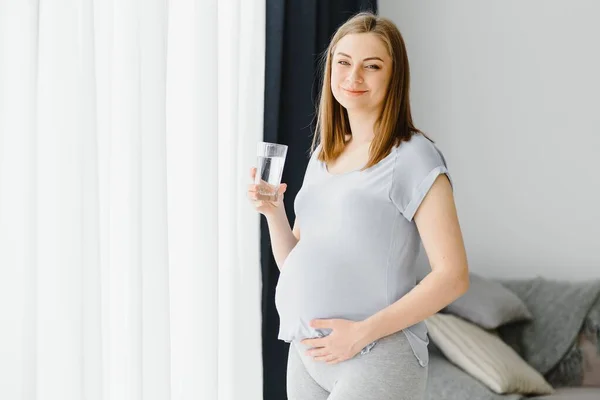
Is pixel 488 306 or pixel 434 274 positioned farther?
pixel 488 306

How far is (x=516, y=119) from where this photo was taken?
3.70 metres

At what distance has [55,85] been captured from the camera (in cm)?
188

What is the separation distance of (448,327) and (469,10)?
163 centimetres

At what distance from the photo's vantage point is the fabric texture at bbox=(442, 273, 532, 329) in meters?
3.05

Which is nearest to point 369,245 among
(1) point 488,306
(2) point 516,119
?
(1) point 488,306

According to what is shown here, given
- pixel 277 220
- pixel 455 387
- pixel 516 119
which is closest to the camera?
pixel 277 220

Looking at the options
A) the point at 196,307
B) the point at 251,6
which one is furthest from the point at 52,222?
the point at 251,6

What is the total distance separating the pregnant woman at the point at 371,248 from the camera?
1.35 meters

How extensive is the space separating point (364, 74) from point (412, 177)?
226 millimetres

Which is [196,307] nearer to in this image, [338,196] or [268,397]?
[268,397]

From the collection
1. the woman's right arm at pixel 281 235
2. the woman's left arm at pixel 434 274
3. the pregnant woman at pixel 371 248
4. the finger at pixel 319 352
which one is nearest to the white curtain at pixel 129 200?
the woman's right arm at pixel 281 235

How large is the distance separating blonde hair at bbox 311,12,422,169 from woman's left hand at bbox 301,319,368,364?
11.0 inches

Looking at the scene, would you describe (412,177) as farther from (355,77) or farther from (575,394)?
(575,394)

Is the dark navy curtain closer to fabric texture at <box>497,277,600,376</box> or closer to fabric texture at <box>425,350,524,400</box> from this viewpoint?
fabric texture at <box>425,350,524,400</box>
